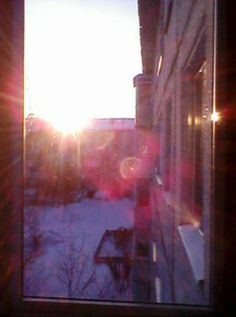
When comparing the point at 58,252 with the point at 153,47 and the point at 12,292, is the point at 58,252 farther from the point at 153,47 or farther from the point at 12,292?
the point at 153,47

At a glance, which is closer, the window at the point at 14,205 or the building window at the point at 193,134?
the window at the point at 14,205

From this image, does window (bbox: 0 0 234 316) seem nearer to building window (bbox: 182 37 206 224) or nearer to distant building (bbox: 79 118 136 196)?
building window (bbox: 182 37 206 224)

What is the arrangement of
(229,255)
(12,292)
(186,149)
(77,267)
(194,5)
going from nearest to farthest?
(229,255) < (12,292) < (194,5) < (186,149) < (77,267)

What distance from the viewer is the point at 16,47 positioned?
3.84ft

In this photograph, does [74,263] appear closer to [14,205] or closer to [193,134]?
[193,134]

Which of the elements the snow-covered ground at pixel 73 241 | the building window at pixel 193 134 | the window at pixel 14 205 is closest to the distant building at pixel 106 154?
the snow-covered ground at pixel 73 241

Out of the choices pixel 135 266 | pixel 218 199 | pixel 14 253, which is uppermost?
pixel 218 199

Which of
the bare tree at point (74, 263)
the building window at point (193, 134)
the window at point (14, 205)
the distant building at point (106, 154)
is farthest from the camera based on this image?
the distant building at point (106, 154)

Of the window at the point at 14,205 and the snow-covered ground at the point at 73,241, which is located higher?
the window at the point at 14,205

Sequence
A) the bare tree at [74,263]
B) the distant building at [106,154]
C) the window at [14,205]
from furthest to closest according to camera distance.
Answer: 1. the distant building at [106,154]
2. the bare tree at [74,263]
3. the window at [14,205]

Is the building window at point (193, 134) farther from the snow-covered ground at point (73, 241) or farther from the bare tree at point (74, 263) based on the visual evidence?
the bare tree at point (74, 263)

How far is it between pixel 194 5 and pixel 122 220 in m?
3.57

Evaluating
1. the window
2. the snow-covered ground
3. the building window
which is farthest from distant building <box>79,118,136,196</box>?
the window

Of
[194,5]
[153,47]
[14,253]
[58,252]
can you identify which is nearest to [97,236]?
[58,252]
